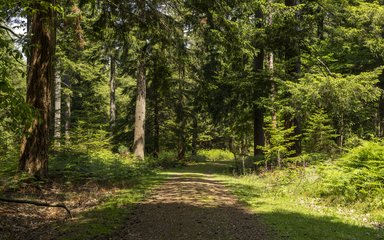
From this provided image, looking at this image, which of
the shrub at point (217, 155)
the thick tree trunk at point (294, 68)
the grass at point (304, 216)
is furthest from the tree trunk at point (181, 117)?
the grass at point (304, 216)

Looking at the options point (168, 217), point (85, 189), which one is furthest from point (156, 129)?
point (168, 217)

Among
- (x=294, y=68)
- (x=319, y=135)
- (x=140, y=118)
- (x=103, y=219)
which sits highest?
(x=294, y=68)

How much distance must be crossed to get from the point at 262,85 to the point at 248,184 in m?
5.99

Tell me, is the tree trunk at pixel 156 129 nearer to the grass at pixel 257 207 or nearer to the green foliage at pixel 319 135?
the grass at pixel 257 207

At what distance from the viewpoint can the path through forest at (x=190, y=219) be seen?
6.70m

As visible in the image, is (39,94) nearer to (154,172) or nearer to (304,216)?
(304,216)

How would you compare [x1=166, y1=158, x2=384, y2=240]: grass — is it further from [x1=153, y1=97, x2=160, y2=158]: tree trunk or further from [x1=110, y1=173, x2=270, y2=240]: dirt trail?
[x1=153, y1=97, x2=160, y2=158]: tree trunk

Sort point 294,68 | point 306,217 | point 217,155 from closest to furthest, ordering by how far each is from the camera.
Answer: point 306,217, point 294,68, point 217,155

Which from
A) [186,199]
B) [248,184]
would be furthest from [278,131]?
[186,199]

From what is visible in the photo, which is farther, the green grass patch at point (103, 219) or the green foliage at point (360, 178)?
the green foliage at point (360, 178)

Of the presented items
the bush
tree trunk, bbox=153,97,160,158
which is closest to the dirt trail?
tree trunk, bbox=153,97,160,158

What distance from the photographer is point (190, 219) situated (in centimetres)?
792

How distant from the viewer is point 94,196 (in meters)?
10.2

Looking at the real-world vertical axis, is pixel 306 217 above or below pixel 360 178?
below
